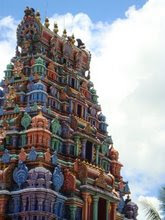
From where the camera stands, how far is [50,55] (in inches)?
2141

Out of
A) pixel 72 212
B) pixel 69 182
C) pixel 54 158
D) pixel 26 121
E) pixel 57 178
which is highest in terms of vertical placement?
pixel 26 121

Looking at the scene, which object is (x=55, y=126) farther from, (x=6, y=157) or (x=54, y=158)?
(x=6, y=157)

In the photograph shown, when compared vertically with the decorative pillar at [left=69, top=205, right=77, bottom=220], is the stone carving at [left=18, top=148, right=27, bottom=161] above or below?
above

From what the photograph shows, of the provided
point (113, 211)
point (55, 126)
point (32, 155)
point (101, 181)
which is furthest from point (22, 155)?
point (113, 211)

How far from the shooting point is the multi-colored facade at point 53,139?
43969 mm

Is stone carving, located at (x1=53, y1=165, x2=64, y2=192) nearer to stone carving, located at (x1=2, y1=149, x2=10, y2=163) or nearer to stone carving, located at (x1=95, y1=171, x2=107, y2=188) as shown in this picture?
stone carving, located at (x1=95, y1=171, x2=107, y2=188)

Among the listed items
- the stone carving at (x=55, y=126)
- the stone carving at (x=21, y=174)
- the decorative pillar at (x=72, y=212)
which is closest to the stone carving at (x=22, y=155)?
the stone carving at (x=21, y=174)

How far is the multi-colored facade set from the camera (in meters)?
44.0

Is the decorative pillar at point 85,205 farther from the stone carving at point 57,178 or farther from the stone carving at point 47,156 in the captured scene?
the stone carving at point 47,156

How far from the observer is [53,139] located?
157 feet

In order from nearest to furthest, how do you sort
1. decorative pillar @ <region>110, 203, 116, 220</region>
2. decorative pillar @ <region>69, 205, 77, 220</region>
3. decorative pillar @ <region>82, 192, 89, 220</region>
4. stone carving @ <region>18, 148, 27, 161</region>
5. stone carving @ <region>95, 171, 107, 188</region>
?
stone carving @ <region>18, 148, 27, 161</region>
decorative pillar @ <region>69, 205, 77, 220</region>
decorative pillar @ <region>82, 192, 89, 220</region>
stone carving @ <region>95, 171, 107, 188</region>
decorative pillar @ <region>110, 203, 116, 220</region>

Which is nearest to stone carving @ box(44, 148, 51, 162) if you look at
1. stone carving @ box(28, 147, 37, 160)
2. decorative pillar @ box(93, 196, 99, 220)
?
stone carving @ box(28, 147, 37, 160)

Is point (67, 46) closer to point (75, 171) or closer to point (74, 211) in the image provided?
point (75, 171)

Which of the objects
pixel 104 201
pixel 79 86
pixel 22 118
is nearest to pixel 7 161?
pixel 22 118
